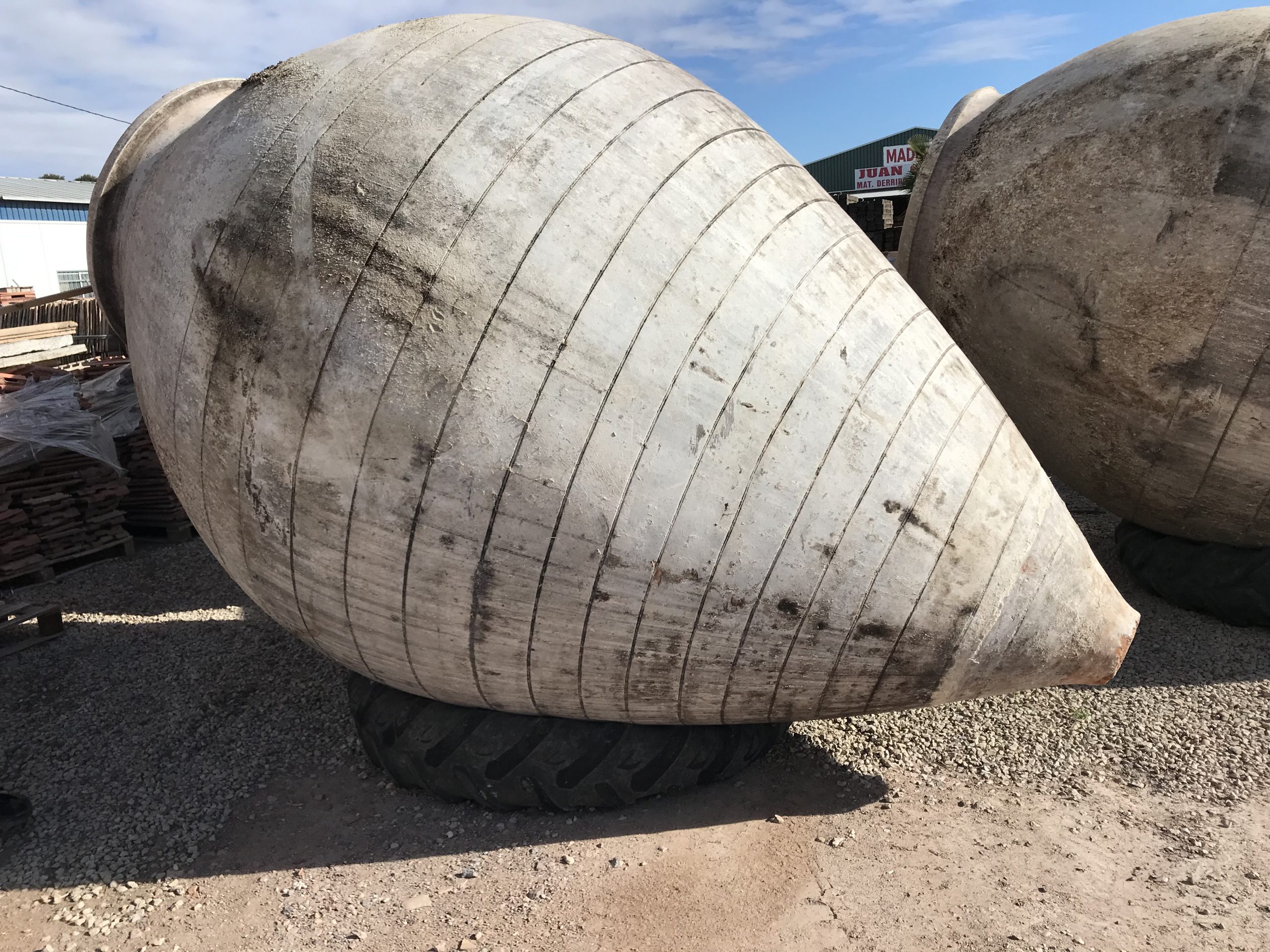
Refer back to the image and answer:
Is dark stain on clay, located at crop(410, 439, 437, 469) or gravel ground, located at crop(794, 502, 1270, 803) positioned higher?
dark stain on clay, located at crop(410, 439, 437, 469)

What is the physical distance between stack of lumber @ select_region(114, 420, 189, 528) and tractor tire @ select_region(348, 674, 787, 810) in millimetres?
5130

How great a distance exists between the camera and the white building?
26984mm

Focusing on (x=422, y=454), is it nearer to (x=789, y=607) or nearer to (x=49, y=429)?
(x=789, y=607)

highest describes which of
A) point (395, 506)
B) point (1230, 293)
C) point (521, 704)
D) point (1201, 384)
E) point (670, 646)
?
point (1230, 293)

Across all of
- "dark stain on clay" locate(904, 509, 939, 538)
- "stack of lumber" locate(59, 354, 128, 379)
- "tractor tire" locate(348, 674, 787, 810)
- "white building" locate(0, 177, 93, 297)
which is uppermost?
"dark stain on clay" locate(904, 509, 939, 538)

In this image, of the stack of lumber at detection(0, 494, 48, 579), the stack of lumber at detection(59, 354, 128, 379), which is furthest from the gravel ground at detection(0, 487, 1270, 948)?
the stack of lumber at detection(59, 354, 128, 379)

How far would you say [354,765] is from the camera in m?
4.37

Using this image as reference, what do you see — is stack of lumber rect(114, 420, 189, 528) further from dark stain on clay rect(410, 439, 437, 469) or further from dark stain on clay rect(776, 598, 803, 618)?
dark stain on clay rect(776, 598, 803, 618)

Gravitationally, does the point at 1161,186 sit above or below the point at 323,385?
above

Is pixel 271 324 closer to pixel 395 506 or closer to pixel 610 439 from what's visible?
pixel 395 506

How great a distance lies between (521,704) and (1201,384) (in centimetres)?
390

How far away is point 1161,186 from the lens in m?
4.89

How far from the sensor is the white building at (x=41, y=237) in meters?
27.0

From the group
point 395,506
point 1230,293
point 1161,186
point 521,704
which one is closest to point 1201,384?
point 1230,293
